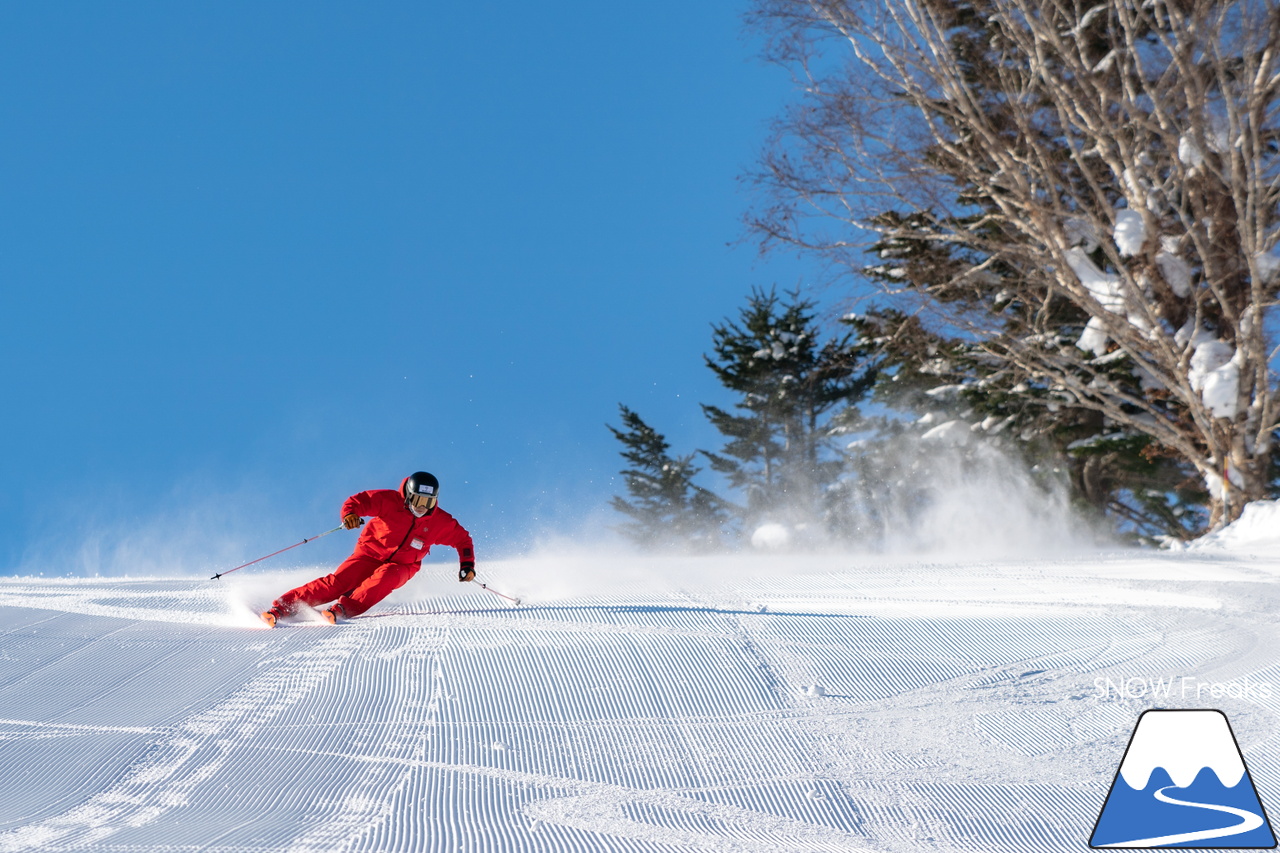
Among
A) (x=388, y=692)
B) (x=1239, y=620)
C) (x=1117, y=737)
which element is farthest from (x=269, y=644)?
(x=1239, y=620)

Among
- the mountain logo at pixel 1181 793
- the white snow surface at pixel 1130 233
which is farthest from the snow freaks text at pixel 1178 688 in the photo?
the white snow surface at pixel 1130 233

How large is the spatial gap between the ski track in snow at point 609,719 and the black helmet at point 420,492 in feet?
2.07

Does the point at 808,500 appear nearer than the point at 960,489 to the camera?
No

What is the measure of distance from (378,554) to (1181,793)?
454cm

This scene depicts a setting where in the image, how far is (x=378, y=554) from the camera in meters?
5.52

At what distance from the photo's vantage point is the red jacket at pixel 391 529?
216 inches

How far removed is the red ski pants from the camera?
17.0 ft

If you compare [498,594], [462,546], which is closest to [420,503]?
[462,546]

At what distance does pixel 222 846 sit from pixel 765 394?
22.5 m

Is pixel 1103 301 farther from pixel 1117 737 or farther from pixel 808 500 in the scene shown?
pixel 808 500

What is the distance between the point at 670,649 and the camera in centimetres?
405

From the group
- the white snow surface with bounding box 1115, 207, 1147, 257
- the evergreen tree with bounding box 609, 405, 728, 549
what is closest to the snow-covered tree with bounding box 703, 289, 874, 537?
the evergreen tree with bounding box 609, 405, 728, 549

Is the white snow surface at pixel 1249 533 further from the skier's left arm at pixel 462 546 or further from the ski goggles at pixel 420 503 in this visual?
the ski goggles at pixel 420 503

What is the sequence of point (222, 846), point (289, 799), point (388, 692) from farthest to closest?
1. point (388, 692)
2. point (289, 799)
3. point (222, 846)
